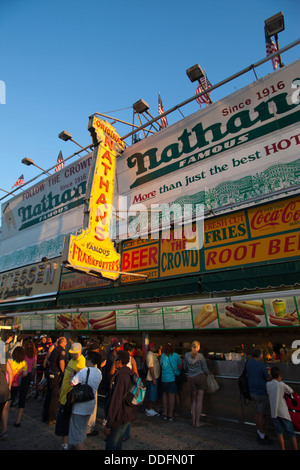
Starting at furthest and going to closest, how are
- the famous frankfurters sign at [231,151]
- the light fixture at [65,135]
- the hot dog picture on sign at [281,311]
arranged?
the light fixture at [65,135] < the famous frankfurters sign at [231,151] < the hot dog picture on sign at [281,311]

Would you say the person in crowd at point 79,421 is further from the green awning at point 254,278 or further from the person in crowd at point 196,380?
the green awning at point 254,278

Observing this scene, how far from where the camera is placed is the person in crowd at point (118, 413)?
3.83 m

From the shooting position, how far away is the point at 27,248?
1504cm

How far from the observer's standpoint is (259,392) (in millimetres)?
5145

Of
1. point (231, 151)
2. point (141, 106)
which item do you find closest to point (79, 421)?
point (231, 151)

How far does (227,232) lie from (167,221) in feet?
7.34

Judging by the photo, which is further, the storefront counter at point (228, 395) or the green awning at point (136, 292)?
the green awning at point (136, 292)

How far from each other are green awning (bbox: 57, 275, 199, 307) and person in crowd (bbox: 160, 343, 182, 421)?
1.61 meters

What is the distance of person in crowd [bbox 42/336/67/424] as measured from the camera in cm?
609

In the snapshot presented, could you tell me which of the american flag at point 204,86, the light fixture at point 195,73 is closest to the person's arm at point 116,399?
the american flag at point 204,86

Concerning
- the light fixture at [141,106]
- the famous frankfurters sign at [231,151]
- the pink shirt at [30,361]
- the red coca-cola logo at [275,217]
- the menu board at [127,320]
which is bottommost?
the pink shirt at [30,361]

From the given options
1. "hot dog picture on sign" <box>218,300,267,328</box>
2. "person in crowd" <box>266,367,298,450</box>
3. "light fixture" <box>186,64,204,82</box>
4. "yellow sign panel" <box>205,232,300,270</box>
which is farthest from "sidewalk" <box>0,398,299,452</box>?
"light fixture" <box>186,64,204,82</box>

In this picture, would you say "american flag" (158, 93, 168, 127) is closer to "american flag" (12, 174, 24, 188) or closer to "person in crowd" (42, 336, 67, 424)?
"person in crowd" (42, 336, 67, 424)
